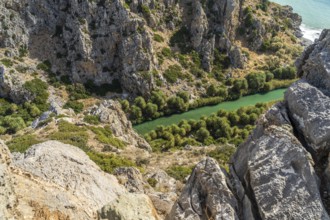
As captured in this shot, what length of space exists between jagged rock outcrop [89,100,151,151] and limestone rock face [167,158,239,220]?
45.5m

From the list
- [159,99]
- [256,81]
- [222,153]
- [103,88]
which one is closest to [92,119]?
[222,153]

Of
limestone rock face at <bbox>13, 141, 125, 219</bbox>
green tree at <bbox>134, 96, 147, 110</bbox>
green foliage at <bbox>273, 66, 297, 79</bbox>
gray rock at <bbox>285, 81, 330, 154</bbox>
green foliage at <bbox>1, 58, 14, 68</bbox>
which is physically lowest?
green foliage at <bbox>273, 66, 297, 79</bbox>

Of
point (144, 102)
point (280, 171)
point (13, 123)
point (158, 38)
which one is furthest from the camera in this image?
point (158, 38)

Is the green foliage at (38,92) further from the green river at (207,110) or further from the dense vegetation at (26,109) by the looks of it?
the green river at (207,110)

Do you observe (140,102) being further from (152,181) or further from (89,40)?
(152,181)

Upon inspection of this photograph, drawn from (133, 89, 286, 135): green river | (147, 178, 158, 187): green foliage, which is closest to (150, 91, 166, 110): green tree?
(133, 89, 286, 135): green river

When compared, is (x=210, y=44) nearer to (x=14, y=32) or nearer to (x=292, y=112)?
(x=14, y=32)

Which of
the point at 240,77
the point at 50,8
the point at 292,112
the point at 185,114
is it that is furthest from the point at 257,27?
the point at 292,112

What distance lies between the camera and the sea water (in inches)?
5701

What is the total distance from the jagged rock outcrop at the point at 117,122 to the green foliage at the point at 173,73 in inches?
979

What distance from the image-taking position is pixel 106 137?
60906 mm

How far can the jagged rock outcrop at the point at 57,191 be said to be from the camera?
18375 mm

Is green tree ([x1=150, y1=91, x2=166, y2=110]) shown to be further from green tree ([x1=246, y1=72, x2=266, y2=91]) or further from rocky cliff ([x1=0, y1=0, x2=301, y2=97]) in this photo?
green tree ([x1=246, y1=72, x2=266, y2=91])

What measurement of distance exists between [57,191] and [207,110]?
72.3 meters
